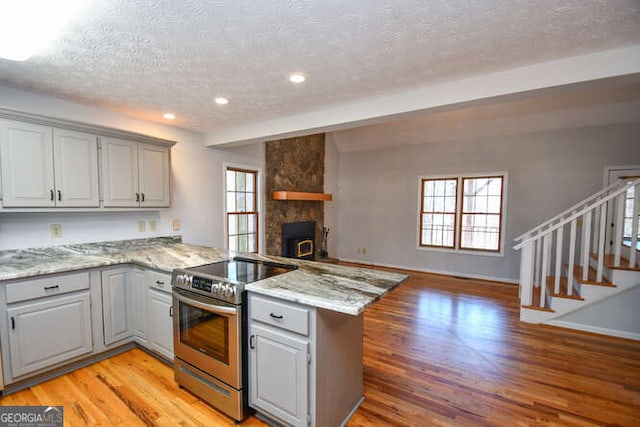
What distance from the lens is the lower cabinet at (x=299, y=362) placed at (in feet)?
5.28

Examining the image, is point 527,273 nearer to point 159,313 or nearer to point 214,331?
point 214,331

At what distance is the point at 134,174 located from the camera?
2.98 meters

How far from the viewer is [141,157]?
303 cm

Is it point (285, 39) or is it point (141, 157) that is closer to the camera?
point (285, 39)

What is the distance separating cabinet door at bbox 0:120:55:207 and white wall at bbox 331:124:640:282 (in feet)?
17.5

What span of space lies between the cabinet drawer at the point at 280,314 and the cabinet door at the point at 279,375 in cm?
6

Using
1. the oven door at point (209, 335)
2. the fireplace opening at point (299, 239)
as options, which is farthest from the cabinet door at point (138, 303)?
the fireplace opening at point (299, 239)

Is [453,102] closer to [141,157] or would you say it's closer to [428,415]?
[428,415]

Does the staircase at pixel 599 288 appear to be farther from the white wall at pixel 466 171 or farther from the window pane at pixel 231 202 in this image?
the window pane at pixel 231 202

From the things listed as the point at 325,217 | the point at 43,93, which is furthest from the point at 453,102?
the point at 325,217

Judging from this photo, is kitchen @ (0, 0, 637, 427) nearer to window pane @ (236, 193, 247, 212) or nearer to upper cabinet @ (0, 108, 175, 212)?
upper cabinet @ (0, 108, 175, 212)

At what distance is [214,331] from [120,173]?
2.02 m

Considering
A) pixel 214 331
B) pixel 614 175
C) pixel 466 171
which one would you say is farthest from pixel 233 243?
pixel 614 175

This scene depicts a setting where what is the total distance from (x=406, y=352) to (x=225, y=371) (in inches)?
68.8
